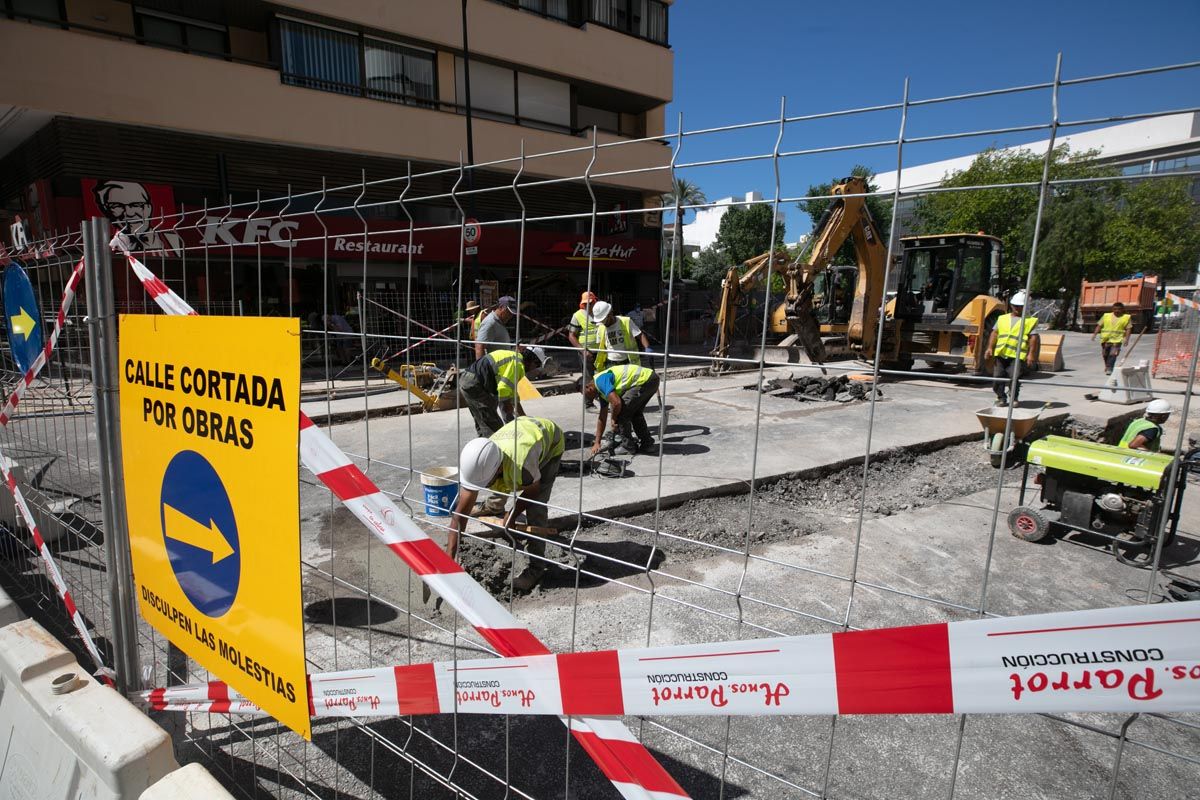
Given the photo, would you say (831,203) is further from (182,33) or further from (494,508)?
(182,33)

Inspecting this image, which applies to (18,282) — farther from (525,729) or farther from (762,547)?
(762,547)

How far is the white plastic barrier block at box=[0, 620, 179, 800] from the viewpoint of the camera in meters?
1.80

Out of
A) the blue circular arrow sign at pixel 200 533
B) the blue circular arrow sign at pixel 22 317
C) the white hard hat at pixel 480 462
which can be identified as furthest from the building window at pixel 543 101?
the blue circular arrow sign at pixel 200 533

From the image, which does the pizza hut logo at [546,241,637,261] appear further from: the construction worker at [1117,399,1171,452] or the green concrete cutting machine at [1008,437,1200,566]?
the green concrete cutting machine at [1008,437,1200,566]

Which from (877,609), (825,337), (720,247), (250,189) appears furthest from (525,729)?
(720,247)

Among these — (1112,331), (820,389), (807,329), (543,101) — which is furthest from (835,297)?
(1112,331)

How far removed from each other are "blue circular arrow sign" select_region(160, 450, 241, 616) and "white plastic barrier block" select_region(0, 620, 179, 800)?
44 cm

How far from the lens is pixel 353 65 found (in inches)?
624

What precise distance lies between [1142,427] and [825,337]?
9.39 meters

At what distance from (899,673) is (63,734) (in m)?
2.49

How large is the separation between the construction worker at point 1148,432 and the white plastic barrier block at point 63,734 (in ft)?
20.6

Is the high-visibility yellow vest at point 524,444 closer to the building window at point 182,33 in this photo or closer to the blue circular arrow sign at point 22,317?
the blue circular arrow sign at point 22,317

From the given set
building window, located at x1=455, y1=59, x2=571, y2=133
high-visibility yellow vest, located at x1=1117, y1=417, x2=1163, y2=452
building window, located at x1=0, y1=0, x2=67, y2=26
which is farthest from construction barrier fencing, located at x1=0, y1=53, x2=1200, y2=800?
building window, located at x1=455, y1=59, x2=571, y2=133

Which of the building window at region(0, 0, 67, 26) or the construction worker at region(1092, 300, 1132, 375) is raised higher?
the building window at region(0, 0, 67, 26)
